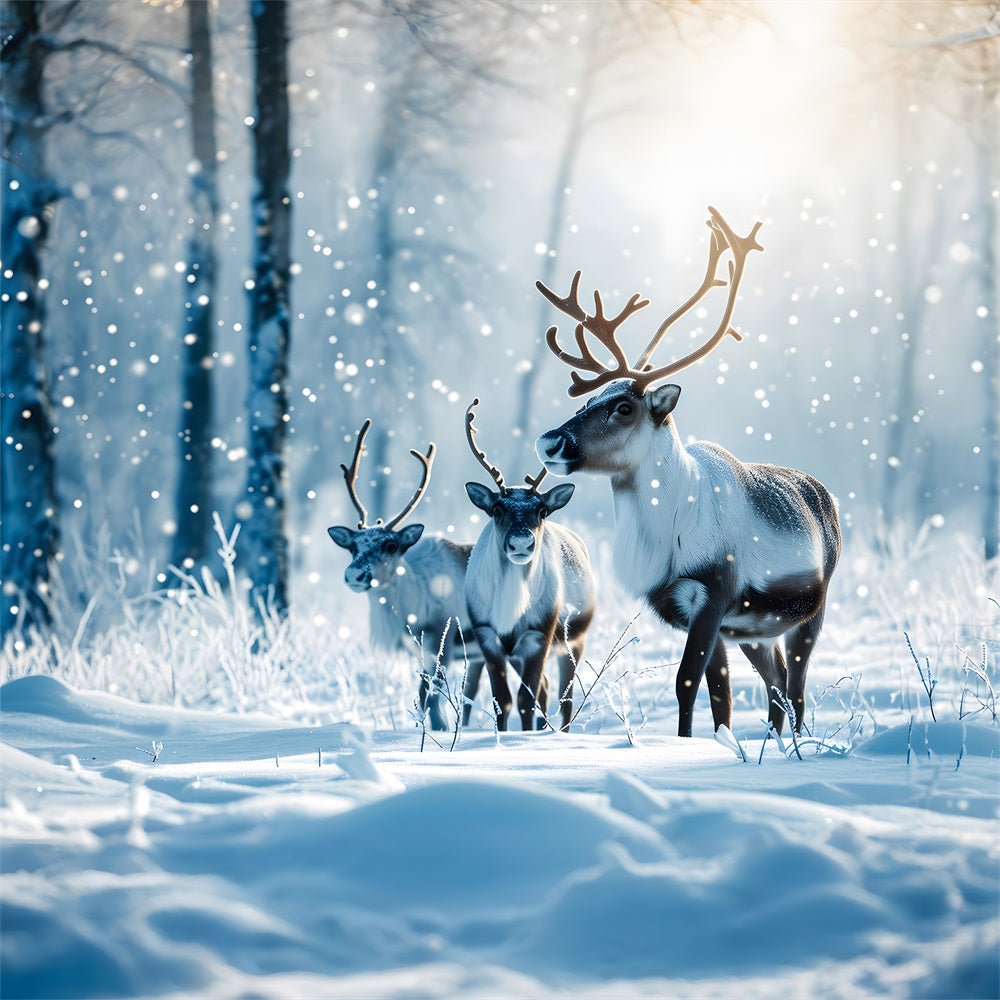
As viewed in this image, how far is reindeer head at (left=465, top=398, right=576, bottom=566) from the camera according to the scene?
470 cm

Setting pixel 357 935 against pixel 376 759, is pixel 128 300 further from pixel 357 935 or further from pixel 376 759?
pixel 357 935

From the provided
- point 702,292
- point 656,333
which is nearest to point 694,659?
point 656,333

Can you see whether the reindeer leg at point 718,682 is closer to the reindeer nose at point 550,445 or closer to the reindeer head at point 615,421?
the reindeer head at point 615,421

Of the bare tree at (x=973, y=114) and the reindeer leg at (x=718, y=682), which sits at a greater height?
A: the bare tree at (x=973, y=114)

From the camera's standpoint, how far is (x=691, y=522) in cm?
401

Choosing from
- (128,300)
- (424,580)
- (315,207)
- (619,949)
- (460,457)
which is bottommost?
(619,949)

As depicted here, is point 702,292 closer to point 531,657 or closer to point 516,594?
→ point 516,594

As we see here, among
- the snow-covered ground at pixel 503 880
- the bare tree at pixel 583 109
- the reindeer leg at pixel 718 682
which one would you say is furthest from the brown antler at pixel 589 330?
the bare tree at pixel 583 109

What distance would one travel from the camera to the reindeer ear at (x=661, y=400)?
13.1ft

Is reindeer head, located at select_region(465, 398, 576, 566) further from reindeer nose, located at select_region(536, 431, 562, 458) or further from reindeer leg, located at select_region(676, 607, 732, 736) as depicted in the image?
reindeer leg, located at select_region(676, 607, 732, 736)

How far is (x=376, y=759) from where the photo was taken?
3.03 metres

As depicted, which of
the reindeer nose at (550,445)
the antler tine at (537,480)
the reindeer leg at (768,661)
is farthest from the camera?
the antler tine at (537,480)

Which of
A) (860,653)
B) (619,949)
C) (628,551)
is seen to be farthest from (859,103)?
(619,949)

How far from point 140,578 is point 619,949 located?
13354 millimetres
